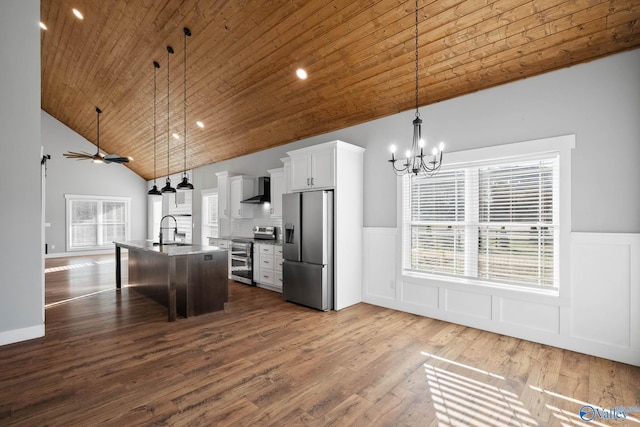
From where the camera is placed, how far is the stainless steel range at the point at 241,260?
612 centimetres

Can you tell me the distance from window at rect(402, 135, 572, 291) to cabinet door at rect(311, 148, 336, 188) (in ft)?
3.47

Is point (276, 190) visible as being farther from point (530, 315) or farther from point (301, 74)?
point (530, 315)

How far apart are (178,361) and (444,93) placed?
13.6ft

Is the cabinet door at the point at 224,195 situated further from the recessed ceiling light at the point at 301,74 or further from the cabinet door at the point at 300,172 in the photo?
the recessed ceiling light at the point at 301,74

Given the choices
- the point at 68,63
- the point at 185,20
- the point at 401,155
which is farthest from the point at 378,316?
the point at 68,63

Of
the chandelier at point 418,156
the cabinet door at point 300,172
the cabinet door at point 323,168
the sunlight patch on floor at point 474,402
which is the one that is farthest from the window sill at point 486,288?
the cabinet door at point 300,172

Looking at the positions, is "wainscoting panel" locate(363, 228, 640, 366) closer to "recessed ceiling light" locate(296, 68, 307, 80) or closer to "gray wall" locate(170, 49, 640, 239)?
"gray wall" locate(170, 49, 640, 239)

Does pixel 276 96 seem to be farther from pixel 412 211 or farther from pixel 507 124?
pixel 507 124

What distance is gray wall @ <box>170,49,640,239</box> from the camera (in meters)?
2.85

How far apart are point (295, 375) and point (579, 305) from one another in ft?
9.30

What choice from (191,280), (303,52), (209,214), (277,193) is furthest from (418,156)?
(209,214)

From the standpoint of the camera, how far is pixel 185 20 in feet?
13.1

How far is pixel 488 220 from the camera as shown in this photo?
376 cm

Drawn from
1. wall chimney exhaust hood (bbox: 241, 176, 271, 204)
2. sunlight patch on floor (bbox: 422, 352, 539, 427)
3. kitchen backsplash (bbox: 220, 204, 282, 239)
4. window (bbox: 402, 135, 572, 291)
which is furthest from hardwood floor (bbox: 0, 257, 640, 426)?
wall chimney exhaust hood (bbox: 241, 176, 271, 204)
